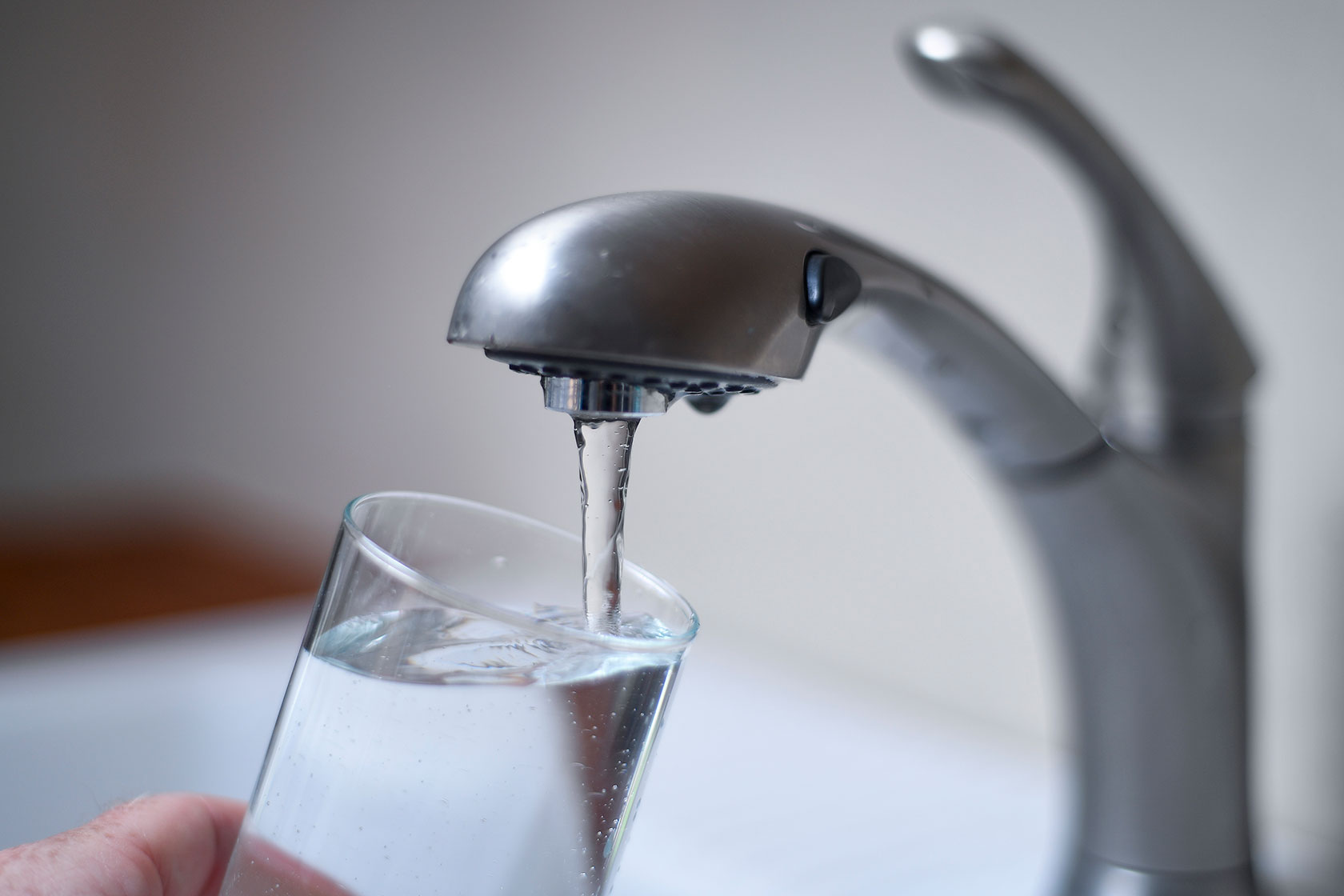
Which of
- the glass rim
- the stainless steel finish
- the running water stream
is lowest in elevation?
the glass rim

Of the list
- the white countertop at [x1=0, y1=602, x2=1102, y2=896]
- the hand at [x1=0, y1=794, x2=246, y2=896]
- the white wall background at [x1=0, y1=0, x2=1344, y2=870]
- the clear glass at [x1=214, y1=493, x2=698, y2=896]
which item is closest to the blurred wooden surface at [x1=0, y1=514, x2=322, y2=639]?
the white wall background at [x1=0, y1=0, x2=1344, y2=870]

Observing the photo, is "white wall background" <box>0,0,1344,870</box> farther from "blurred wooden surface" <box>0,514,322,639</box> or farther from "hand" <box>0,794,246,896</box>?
"hand" <box>0,794,246,896</box>

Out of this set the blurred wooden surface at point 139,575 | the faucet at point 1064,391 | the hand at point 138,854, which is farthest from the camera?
the blurred wooden surface at point 139,575

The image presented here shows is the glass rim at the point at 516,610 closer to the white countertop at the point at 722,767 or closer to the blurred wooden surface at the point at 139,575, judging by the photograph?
the white countertop at the point at 722,767

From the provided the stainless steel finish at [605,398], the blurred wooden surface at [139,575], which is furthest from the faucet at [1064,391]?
the blurred wooden surface at [139,575]

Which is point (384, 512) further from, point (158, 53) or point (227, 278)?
point (158, 53)

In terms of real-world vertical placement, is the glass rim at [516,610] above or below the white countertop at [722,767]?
above

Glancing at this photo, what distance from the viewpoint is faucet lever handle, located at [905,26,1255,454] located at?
1.20 ft

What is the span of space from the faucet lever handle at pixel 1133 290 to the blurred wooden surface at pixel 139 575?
2.37 ft

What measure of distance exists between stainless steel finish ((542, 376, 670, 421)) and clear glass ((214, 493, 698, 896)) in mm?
51

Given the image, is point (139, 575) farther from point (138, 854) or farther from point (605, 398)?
point (605, 398)

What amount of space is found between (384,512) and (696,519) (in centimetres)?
49

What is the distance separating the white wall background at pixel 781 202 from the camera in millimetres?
538

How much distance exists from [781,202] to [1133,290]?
0.36 m
